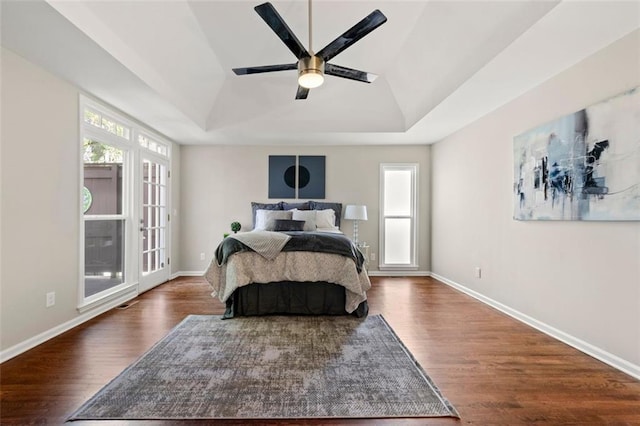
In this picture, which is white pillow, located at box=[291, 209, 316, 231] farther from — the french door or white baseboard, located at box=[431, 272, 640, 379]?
white baseboard, located at box=[431, 272, 640, 379]

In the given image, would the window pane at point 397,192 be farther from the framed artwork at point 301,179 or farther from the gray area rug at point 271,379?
the gray area rug at point 271,379

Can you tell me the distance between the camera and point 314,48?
3461mm

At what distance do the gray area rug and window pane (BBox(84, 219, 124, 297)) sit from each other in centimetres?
137

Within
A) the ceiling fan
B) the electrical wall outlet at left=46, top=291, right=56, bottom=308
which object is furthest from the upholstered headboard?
the electrical wall outlet at left=46, top=291, right=56, bottom=308

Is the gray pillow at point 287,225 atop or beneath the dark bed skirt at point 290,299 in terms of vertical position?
atop

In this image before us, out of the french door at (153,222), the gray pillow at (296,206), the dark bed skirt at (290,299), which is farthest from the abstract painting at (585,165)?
the french door at (153,222)

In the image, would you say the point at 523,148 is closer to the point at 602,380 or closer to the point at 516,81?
the point at 516,81

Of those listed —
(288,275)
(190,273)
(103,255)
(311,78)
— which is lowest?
(190,273)

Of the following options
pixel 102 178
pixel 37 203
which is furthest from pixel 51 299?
pixel 102 178

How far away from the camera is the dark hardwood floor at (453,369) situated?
5.65 feet

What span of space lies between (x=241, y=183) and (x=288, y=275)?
2.90 meters

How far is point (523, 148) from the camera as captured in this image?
3.26 meters

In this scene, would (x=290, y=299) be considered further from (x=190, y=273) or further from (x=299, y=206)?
(x=190, y=273)

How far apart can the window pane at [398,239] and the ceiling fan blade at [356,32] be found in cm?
376
